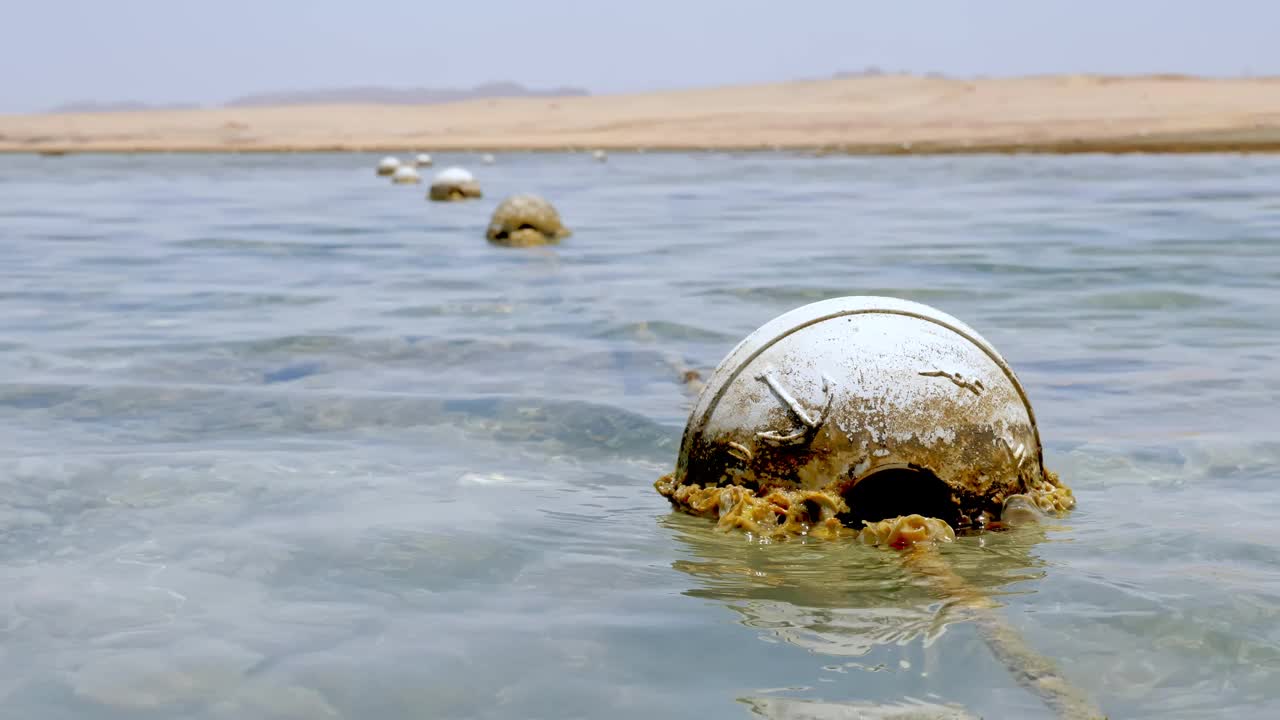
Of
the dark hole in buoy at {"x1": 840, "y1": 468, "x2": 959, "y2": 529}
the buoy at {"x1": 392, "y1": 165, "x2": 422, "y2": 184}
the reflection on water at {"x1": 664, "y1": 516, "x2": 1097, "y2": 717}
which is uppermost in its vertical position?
the dark hole in buoy at {"x1": 840, "y1": 468, "x2": 959, "y2": 529}

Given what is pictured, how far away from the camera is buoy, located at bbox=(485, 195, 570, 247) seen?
1688cm

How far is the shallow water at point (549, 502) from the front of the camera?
3779 millimetres

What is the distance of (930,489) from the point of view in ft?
15.6

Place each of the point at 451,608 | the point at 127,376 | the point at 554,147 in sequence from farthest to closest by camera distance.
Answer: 1. the point at 554,147
2. the point at 127,376
3. the point at 451,608

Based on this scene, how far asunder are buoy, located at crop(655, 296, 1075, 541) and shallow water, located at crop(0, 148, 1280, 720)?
140 millimetres

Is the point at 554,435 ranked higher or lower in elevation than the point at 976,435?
lower

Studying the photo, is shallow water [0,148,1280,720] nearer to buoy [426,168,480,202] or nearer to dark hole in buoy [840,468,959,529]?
dark hole in buoy [840,468,959,529]

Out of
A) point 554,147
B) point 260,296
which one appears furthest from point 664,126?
point 260,296

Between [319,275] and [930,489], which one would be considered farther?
[319,275]

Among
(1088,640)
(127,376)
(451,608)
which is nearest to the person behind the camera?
(1088,640)

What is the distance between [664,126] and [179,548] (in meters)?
66.7

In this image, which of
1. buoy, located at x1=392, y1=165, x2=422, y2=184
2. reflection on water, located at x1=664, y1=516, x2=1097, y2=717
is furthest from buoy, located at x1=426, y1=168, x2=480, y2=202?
reflection on water, located at x1=664, y1=516, x2=1097, y2=717

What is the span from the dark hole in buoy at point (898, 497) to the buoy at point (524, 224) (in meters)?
12.2

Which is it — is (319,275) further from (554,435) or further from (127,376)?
(554,435)
